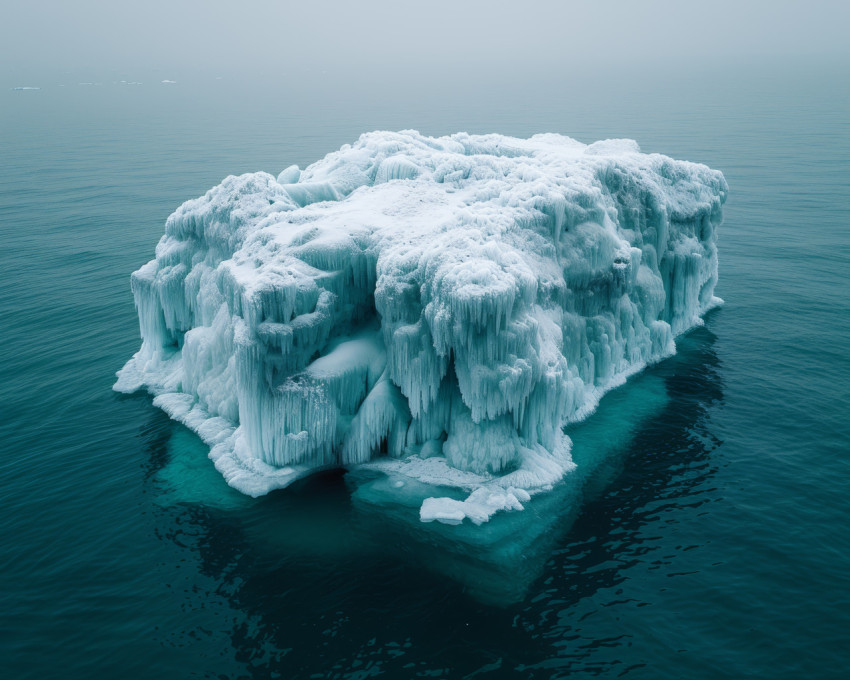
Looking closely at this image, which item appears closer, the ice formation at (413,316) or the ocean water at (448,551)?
the ocean water at (448,551)

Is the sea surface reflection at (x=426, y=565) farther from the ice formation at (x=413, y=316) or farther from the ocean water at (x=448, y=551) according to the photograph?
the ice formation at (x=413, y=316)

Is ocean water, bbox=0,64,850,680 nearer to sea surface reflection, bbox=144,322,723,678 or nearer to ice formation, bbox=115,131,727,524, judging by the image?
sea surface reflection, bbox=144,322,723,678

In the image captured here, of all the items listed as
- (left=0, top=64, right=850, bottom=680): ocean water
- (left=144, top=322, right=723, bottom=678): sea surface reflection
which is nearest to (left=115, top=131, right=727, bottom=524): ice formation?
(left=144, top=322, right=723, bottom=678): sea surface reflection

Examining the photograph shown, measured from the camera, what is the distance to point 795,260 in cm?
5978

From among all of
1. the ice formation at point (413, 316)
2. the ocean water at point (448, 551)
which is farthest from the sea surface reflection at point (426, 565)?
the ice formation at point (413, 316)

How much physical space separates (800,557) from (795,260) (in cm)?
4201

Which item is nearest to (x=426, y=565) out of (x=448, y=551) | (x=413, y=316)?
(x=448, y=551)

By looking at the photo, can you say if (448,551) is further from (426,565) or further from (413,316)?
(413,316)

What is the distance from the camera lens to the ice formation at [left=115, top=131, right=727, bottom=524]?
3022 cm

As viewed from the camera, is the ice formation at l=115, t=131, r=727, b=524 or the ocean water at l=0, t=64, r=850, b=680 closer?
the ocean water at l=0, t=64, r=850, b=680

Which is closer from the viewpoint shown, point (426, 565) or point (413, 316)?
point (426, 565)

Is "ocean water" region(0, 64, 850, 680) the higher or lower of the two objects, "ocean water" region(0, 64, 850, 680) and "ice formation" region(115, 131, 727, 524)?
the lower

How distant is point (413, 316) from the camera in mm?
31422

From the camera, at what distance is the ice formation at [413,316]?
3022cm
